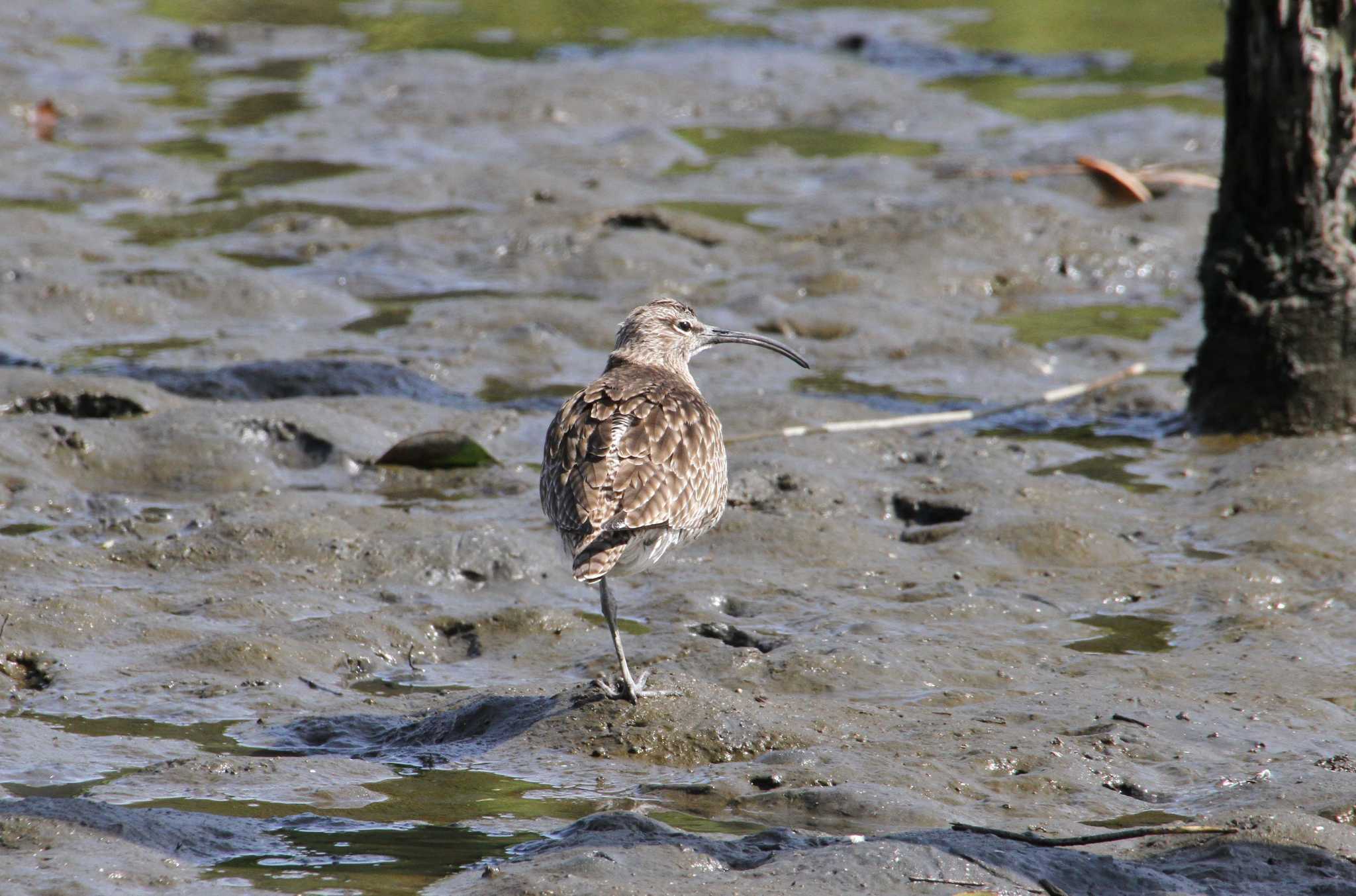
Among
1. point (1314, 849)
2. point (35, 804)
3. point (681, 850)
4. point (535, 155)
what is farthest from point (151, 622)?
→ point (535, 155)

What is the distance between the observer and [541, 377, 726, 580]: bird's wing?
6129 mm

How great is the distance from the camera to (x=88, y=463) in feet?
27.8

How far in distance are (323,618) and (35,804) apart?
2020 millimetres

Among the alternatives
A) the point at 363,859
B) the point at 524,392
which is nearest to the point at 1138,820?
the point at 363,859

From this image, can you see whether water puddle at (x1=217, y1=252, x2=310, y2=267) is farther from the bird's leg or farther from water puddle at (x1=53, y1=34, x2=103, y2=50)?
water puddle at (x1=53, y1=34, x2=103, y2=50)

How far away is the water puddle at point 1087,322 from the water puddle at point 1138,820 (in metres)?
6.20

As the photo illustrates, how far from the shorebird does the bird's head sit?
0.77 metres

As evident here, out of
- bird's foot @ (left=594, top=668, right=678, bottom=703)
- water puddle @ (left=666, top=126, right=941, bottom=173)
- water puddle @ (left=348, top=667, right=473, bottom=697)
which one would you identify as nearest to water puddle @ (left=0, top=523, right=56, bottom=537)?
water puddle @ (left=348, top=667, right=473, bottom=697)

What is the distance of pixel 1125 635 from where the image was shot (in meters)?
7.12

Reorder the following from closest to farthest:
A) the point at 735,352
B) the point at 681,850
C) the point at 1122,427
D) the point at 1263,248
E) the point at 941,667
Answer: the point at 681,850 → the point at 941,667 → the point at 1263,248 → the point at 1122,427 → the point at 735,352

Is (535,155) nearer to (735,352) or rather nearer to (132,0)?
(735,352)

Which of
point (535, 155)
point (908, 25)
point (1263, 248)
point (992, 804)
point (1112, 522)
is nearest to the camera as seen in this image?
point (992, 804)

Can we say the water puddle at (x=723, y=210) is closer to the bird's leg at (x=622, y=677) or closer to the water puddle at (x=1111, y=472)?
the water puddle at (x=1111, y=472)

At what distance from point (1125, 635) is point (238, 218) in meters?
8.75
